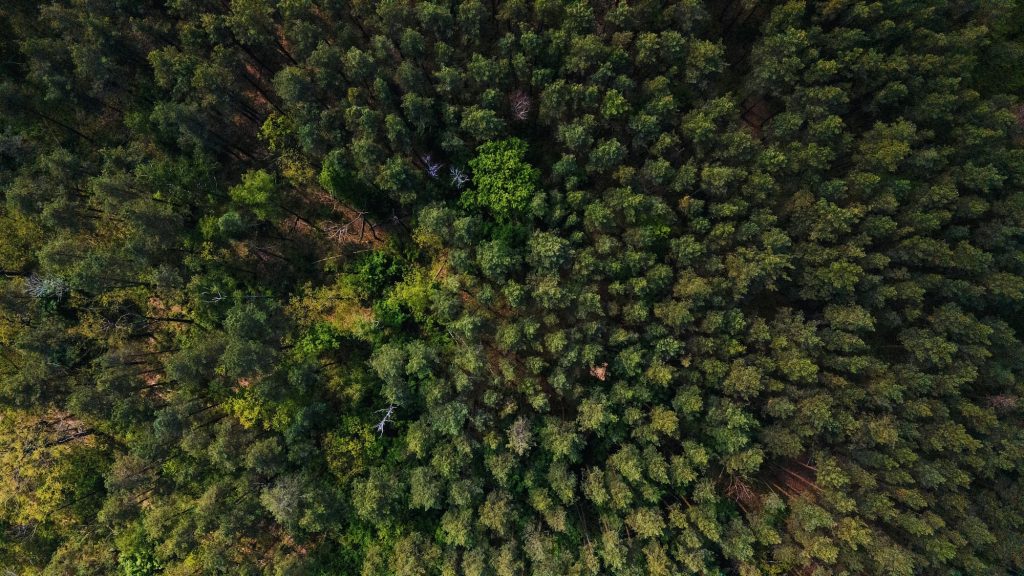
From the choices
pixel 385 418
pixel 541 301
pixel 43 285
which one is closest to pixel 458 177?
pixel 541 301

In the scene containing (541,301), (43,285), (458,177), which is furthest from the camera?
(458,177)

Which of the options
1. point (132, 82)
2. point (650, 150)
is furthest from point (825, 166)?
point (132, 82)

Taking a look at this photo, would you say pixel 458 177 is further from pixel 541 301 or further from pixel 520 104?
pixel 541 301

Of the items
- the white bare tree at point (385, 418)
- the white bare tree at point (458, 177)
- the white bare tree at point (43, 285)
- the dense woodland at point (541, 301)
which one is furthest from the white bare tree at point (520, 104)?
the white bare tree at point (43, 285)

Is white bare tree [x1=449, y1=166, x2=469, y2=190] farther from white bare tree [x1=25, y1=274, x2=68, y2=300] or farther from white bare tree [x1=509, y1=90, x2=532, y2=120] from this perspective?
white bare tree [x1=25, y1=274, x2=68, y2=300]

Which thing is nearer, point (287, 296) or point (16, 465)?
point (16, 465)

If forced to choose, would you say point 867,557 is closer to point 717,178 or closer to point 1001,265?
point 1001,265

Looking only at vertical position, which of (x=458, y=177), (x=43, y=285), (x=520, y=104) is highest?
(x=520, y=104)

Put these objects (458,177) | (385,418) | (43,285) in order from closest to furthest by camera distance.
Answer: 1. (43,285)
2. (385,418)
3. (458,177)
